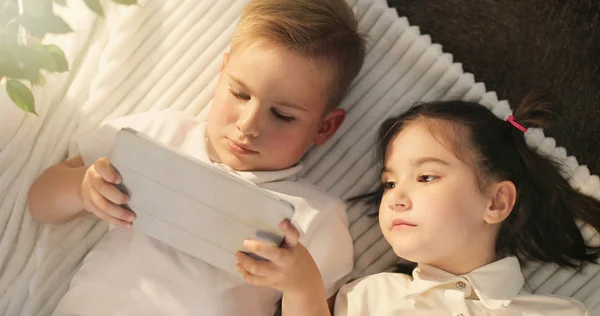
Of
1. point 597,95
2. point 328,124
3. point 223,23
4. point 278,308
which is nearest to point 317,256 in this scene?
point 278,308

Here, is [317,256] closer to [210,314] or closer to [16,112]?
[210,314]

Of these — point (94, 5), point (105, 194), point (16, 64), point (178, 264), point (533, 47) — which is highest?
point (533, 47)

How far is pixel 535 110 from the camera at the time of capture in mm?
1073

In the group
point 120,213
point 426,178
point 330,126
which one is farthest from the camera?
point 330,126

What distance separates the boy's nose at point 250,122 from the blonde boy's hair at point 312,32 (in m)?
0.12

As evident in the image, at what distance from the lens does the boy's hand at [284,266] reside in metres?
0.84

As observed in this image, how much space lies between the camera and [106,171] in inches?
33.8

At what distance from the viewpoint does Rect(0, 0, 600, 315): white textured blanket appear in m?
1.09

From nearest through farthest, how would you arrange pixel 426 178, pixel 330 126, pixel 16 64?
pixel 16 64, pixel 426 178, pixel 330 126

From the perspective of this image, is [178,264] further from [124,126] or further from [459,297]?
[459,297]

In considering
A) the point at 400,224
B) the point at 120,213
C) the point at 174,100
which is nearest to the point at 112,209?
the point at 120,213

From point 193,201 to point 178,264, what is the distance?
0.21m

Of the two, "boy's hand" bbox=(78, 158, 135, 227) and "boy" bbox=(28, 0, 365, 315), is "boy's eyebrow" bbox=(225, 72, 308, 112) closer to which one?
"boy" bbox=(28, 0, 365, 315)

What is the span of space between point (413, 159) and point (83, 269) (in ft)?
1.97
